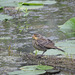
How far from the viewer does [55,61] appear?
21.6 feet

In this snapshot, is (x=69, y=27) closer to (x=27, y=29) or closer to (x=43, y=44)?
(x=27, y=29)

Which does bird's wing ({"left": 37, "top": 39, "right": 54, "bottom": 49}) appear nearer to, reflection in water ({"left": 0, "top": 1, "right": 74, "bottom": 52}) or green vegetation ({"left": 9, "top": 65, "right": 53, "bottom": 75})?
green vegetation ({"left": 9, "top": 65, "right": 53, "bottom": 75})

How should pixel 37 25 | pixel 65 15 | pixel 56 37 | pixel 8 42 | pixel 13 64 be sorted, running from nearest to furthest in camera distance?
pixel 13 64, pixel 8 42, pixel 56 37, pixel 37 25, pixel 65 15

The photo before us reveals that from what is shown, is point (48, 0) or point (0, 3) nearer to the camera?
point (0, 3)

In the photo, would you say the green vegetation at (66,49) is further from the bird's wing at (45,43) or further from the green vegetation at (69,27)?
the green vegetation at (69,27)

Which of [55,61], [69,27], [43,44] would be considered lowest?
[55,61]

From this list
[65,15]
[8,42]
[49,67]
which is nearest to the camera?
[49,67]

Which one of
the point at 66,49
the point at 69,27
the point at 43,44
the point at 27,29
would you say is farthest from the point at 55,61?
the point at 27,29

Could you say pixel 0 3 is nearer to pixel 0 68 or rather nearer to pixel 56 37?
pixel 56 37

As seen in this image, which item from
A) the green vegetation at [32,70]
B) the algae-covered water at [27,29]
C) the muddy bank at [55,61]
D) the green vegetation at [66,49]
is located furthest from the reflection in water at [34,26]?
the green vegetation at [32,70]

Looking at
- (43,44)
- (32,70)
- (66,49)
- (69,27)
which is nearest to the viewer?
(32,70)

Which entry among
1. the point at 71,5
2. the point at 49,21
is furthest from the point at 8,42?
the point at 71,5

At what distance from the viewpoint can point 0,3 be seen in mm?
12328

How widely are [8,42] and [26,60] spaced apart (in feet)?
5.63
